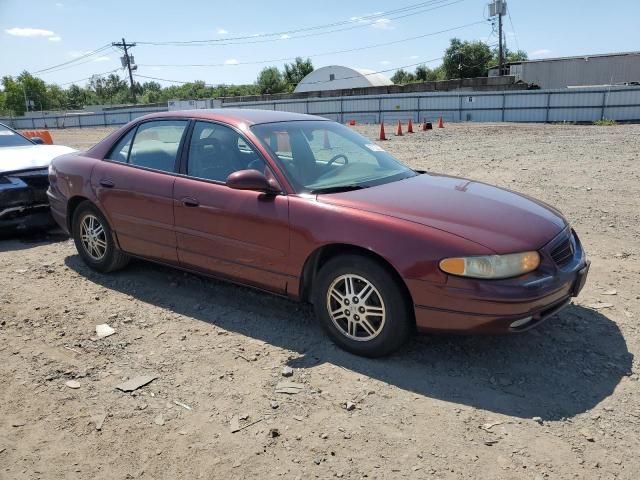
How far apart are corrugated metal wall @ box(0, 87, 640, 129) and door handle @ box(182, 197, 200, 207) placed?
27.2 meters

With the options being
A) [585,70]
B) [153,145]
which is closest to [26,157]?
[153,145]

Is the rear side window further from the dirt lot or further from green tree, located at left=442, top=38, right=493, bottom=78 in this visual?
green tree, located at left=442, top=38, right=493, bottom=78

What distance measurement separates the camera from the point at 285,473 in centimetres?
260

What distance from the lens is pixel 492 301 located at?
124 inches

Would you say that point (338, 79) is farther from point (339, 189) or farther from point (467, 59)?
point (339, 189)

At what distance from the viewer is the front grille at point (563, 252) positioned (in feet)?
11.4

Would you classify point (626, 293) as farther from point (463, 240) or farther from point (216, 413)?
point (216, 413)

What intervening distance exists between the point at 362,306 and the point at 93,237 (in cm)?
304

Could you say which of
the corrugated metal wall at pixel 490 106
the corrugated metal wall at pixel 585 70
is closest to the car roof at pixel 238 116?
the corrugated metal wall at pixel 490 106

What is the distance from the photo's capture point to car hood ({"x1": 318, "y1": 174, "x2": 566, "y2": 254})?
10.9ft

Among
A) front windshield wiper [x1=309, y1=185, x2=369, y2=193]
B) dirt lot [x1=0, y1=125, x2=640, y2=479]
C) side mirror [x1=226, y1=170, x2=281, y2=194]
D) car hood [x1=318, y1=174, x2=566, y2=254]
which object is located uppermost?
side mirror [x1=226, y1=170, x2=281, y2=194]

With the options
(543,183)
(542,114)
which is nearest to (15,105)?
(542,114)

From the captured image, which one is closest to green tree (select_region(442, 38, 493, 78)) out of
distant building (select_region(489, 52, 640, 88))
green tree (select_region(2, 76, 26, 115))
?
distant building (select_region(489, 52, 640, 88))

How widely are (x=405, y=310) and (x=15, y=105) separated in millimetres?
107766
